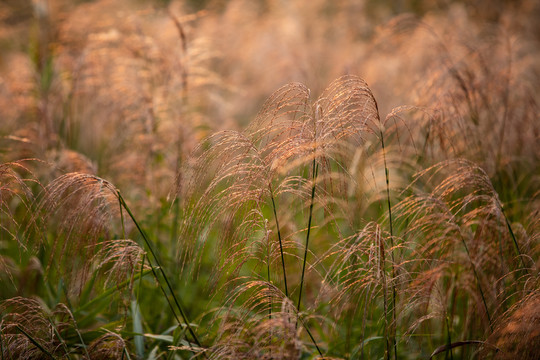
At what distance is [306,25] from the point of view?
8.30 meters

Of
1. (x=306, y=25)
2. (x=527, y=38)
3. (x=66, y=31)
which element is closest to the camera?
(x=66, y=31)

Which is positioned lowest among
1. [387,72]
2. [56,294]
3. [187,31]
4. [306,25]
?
[56,294]

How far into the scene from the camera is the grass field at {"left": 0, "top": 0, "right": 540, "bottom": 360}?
145cm

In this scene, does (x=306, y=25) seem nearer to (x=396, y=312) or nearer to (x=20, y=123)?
(x=20, y=123)

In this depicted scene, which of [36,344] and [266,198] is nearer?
[36,344]

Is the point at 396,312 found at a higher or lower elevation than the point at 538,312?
lower

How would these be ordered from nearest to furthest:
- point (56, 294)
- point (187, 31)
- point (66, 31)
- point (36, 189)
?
point (56, 294)
point (36, 189)
point (187, 31)
point (66, 31)

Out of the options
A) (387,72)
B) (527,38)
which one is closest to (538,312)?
(387,72)

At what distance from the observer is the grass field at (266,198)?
4.77ft

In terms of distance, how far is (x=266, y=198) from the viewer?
1688 mm

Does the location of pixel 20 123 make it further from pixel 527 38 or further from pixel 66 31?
pixel 527 38

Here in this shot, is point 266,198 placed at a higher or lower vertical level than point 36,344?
higher

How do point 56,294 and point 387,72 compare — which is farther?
point 387,72

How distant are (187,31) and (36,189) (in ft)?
5.67
